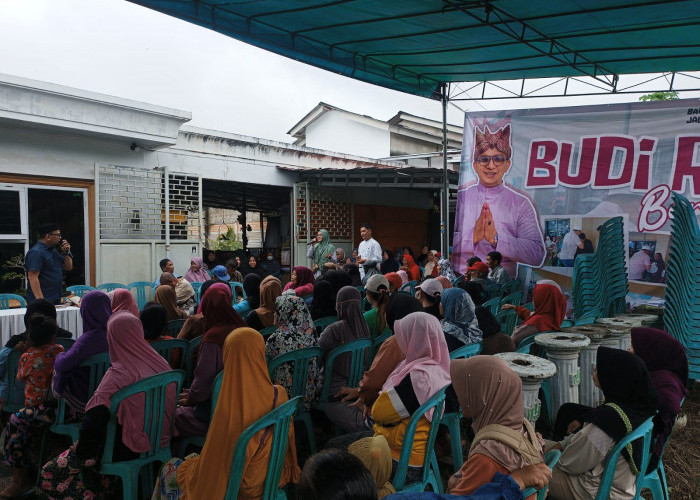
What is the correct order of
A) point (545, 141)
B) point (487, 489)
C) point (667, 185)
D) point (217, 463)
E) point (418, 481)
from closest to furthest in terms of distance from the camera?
point (487, 489)
point (217, 463)
point (418, 481)
point (667, 185)
point (545, 141)

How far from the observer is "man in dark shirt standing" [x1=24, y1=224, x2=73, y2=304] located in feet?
15.6

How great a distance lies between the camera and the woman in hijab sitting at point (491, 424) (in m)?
1.64

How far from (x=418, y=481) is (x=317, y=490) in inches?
43.5

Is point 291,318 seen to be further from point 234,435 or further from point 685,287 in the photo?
point 685,287

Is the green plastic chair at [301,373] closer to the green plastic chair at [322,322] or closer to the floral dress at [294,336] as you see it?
the floral dress at [294,336]

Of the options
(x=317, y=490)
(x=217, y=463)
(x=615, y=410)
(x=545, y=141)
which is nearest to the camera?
(x=317, y=490)

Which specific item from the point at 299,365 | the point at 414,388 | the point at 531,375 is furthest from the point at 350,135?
the point at 414,388

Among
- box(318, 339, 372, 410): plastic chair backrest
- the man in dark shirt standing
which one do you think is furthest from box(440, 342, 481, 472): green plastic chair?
the man in dark shirt standing

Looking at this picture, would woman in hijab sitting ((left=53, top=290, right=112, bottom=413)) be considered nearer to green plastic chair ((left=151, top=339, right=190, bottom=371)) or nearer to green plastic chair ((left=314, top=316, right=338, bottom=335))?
green plastic chair ((left=151, top=339, right=190, bottom=371))

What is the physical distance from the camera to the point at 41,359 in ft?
8.80

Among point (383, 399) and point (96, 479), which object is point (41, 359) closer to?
point (96, 479)

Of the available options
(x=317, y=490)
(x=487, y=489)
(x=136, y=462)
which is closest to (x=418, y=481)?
(x=487, y=489)

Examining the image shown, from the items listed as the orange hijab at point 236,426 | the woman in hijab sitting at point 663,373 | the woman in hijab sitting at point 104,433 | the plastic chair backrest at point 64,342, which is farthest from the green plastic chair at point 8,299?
the woman in hijab sitting at point 663,373

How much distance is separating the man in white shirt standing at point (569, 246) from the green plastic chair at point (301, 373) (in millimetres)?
5123
